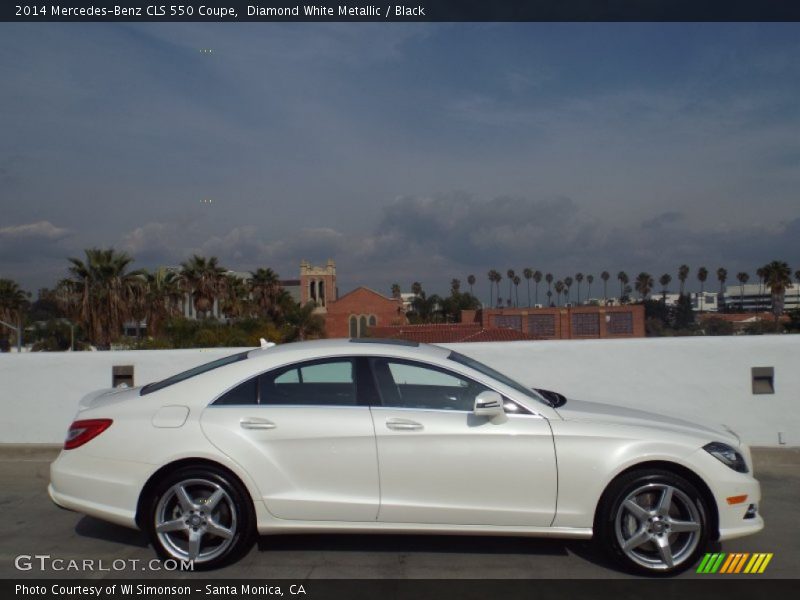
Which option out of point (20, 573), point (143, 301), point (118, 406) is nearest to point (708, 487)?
point (118, 406)

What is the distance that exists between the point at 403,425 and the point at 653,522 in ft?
5.42

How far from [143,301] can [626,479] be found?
109 feet

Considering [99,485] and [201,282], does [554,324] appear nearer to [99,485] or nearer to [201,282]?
[201,282]

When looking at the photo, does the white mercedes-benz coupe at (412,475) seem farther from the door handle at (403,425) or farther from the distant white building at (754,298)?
the distant white building at (754,298)

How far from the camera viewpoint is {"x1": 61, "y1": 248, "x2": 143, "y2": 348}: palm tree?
32.6 meters

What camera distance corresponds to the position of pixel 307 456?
14.8ft

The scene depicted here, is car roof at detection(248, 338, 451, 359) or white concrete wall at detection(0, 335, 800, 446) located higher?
car roof at detection(248, 338, 451, 359)

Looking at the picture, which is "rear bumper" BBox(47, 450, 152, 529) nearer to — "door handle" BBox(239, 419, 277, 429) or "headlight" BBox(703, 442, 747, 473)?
"door handle" BBox(239, 419, 277, 429)

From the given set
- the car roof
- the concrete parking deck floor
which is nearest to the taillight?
the concrete parking deck floor

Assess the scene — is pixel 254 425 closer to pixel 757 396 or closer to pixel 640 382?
pixel 640 382

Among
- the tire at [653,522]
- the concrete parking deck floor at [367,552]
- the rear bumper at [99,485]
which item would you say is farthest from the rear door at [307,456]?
the tire at [653,522]

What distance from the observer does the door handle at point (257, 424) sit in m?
4.56

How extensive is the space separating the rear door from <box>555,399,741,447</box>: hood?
132cm

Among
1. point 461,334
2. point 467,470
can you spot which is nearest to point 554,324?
point 461,334
